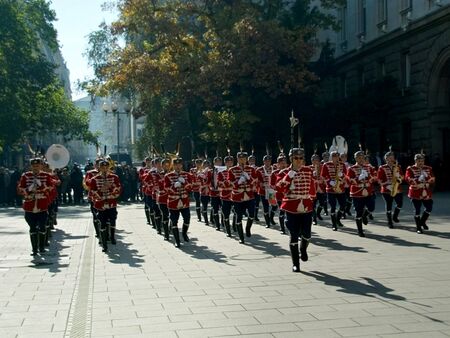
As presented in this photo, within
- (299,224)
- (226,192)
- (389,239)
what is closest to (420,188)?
(389,239)

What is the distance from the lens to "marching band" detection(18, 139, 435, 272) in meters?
10.9

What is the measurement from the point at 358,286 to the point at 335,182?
7.91 m

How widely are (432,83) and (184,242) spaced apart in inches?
723

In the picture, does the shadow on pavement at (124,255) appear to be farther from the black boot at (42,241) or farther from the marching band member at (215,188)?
the marching band member at (215,188)

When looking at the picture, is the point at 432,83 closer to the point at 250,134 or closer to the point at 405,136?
the point at 405,136

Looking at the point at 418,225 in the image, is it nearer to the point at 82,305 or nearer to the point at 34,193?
the point at 34,193

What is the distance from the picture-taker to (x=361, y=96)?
3147 cm

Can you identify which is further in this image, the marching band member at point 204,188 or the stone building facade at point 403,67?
the stone building facade at point 403,67

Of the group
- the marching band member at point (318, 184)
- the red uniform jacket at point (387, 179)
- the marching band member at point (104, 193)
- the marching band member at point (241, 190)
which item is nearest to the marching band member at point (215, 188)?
the marching band member at point (241, 190)

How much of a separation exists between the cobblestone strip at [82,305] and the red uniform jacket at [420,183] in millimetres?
7632

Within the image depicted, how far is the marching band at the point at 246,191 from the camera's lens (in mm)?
10906

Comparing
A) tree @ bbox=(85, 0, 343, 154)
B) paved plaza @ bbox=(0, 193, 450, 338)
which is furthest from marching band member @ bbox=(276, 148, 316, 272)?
tree @ bbox=(85, 0, 343, 154)

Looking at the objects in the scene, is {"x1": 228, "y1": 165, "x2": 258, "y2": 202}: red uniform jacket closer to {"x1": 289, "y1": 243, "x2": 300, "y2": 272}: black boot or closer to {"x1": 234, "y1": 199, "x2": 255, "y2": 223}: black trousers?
{"x1": 234, "y1": 199, "x2": 255, "y2": 223}: black trousers

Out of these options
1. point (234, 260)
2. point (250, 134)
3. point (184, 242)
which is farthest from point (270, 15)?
point (234, 260)
